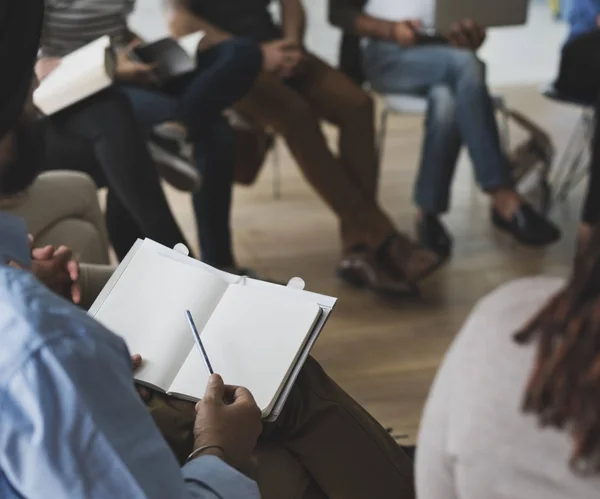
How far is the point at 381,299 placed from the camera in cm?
233

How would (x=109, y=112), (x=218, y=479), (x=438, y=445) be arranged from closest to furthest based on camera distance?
1. (x=438, y=445)
2. (x=218, y=479)
3. (x=109, y=112)

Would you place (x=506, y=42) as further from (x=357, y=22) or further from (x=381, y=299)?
(x=381, y=299)

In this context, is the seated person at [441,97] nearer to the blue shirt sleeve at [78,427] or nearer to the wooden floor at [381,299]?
the wooden floor at [381,299]

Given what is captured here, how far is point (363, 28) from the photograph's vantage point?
8.29 ft

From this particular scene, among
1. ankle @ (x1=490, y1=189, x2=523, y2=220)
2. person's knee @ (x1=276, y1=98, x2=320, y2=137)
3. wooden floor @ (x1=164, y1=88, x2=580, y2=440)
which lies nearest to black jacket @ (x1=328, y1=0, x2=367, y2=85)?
person's knee @ (x1=276, y1=98, x2=320, y2=137)

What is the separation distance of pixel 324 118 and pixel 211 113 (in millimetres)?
460

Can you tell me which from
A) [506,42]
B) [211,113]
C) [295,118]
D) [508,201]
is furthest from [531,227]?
[506,42]

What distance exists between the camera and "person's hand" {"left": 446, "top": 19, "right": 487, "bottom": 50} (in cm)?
252

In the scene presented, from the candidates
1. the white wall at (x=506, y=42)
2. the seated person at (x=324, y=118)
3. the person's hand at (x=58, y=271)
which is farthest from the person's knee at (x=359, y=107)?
the white wall at (x=506, y=42)

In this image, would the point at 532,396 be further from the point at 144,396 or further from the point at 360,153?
the point at 360,153

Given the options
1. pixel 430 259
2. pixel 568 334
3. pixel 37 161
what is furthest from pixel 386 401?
pixel 568 334

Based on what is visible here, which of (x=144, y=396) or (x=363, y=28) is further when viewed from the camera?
(x=363, y=28)

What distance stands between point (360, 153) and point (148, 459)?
6.06 ft

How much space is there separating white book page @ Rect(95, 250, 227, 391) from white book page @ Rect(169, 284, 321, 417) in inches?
0.8
